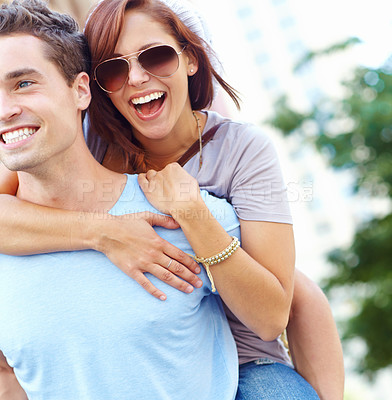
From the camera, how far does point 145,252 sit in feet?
5.21

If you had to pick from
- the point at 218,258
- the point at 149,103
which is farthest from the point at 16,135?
the point at 218,258

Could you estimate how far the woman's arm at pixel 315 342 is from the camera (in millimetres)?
1951

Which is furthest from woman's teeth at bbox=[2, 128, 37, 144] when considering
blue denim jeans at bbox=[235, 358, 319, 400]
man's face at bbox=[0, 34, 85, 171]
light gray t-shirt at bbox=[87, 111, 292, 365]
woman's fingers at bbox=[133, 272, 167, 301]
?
blue denim jeans at bbox=[235, 358, 319, 400]

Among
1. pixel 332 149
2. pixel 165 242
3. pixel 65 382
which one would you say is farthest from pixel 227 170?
pixel 332 149

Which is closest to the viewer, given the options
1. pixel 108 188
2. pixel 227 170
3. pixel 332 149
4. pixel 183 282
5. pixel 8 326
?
pixel 8 326

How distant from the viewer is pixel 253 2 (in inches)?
2736

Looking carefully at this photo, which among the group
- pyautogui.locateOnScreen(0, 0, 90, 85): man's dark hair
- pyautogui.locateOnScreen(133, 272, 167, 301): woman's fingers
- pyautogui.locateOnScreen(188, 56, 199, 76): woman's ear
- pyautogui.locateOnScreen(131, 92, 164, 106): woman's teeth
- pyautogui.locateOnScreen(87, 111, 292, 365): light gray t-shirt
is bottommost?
pyautogui.locateOnScreen(133, 272, 167, 301): woman's fingers

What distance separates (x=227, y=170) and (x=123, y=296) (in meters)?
0.59

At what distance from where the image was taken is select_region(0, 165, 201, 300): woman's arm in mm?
1562

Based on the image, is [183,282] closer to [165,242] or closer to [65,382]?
[165,242]

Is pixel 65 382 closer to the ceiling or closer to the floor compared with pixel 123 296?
closer to the floor

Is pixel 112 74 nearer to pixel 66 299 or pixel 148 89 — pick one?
pixel 148 89

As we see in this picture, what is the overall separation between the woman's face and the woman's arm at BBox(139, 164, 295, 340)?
0.75ft

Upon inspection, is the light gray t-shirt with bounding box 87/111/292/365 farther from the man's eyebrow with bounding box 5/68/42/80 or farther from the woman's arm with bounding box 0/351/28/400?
the woman's arm with bounding box 0/351/28/400
